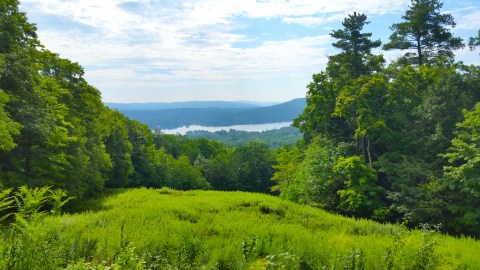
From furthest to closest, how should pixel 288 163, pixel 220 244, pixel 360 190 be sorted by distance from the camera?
pixel 288 163 → pixel 360 190 → pixel 220 244

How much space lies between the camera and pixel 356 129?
102 feet

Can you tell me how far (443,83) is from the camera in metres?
27.0

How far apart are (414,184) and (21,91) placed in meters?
27.4

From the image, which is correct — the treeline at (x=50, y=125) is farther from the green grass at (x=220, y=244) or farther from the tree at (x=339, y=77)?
the tree at (x=339, y=77)

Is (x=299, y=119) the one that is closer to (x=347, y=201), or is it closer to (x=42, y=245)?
(x=347, y=201)

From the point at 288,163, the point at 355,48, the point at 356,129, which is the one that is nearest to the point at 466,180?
the point at 356,129

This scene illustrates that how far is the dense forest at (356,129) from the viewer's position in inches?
688

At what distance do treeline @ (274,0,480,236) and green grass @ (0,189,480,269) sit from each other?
13.1 meters

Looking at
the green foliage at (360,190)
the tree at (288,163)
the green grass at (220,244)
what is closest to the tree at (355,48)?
the green foliage at (360,190)

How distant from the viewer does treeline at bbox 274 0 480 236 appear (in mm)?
23984

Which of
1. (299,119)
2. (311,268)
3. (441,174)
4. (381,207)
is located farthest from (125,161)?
(311,268)

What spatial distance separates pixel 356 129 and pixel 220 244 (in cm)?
2482

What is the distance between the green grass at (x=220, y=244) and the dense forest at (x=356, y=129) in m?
5.75

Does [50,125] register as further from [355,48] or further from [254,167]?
[254,167]
